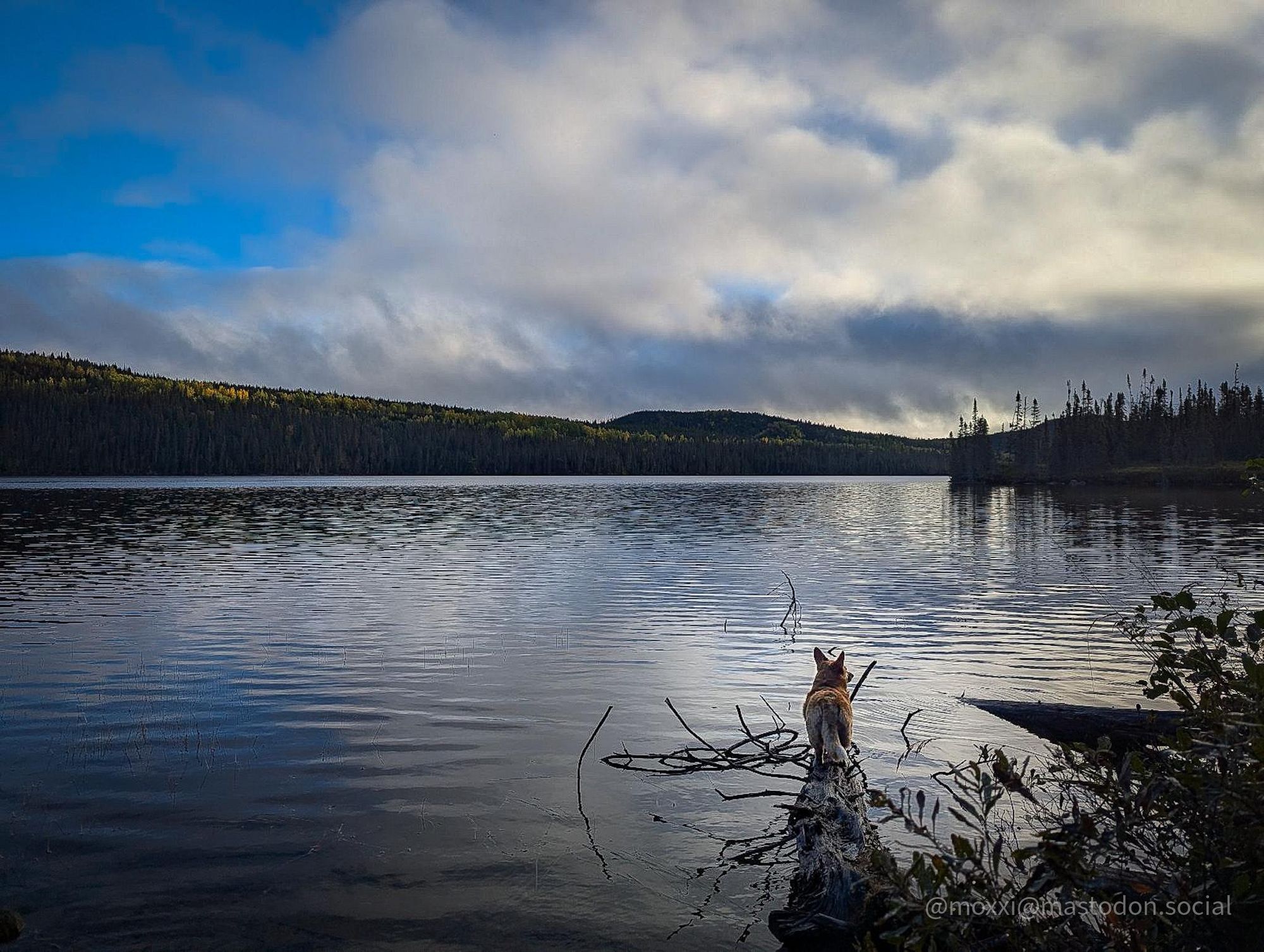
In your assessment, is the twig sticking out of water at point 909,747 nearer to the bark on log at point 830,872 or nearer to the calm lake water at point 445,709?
the calm lake water at point 445,709

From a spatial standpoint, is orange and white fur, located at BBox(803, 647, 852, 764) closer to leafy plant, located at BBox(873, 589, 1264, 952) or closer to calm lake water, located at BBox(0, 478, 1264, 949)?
calm lake water, located at BBox(0, 478, 1264, 949)

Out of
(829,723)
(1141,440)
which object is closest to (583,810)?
(829,723)

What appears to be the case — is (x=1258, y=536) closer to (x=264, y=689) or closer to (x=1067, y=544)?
(x=1067, y=544)

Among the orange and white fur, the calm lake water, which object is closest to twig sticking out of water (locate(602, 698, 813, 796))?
the calm lake water

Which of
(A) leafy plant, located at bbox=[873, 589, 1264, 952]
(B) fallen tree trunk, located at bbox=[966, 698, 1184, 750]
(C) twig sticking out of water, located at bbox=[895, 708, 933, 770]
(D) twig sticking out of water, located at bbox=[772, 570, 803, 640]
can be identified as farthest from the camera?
(D) twig sticking out of water, located at bbox=[772, 570, 803, 640]

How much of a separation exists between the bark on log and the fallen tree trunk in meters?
2.81

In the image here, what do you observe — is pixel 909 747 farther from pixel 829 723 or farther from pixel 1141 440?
pixel 1141 440

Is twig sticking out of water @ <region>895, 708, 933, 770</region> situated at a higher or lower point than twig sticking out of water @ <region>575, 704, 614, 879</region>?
higher

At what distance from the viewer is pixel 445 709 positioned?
14641 mm

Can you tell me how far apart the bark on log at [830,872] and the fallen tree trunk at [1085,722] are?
2.81 m

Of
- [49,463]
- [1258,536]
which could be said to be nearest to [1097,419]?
[1258,536]

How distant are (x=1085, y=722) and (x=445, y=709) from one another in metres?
9.71

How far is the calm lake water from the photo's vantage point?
8055mm

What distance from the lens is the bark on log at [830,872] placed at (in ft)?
22.5
